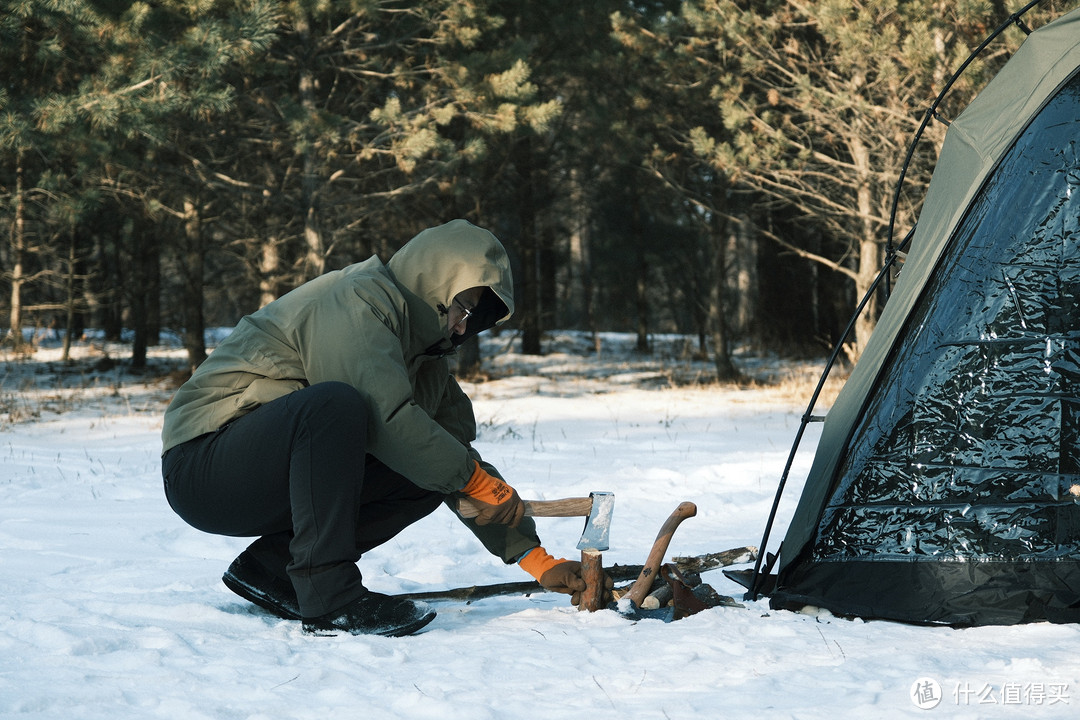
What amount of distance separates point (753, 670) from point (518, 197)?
13.1 m

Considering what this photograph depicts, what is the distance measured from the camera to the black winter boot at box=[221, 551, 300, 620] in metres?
2.81

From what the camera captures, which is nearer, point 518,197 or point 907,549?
point 907,549

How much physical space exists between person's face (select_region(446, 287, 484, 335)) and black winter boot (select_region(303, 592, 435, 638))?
0.77 meters

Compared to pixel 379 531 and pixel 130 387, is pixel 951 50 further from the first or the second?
pixel 130 387

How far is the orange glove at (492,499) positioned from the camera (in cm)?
261

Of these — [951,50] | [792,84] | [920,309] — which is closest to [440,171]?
[792,84]

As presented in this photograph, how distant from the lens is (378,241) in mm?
13930

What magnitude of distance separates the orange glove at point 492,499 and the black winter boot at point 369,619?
0.32m

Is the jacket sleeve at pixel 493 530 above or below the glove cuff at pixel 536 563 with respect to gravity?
above

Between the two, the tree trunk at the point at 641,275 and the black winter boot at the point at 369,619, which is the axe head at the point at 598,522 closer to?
the black winter boot at the point at 369,619

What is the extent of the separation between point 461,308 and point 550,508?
2.06 ft

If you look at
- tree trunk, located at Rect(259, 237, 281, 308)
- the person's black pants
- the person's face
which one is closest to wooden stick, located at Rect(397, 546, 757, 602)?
the person's black pants

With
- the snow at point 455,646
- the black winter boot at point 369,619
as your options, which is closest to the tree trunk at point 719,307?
the snow at point 455,646

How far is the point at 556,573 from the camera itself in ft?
9.39
